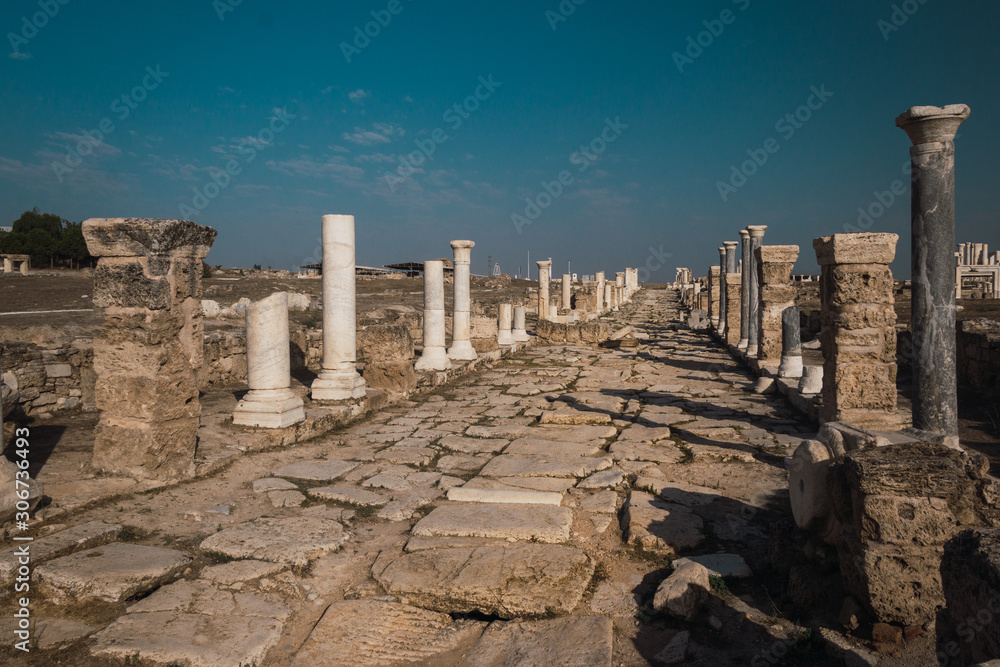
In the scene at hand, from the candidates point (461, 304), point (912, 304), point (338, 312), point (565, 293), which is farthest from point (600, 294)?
point (912, 304)

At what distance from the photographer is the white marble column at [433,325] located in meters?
11.7

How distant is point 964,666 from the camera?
2.11 meters

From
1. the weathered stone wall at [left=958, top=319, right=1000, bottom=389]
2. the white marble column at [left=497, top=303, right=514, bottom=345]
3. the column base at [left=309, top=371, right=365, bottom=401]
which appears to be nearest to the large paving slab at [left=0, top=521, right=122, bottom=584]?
the column base at [left=309, top=371, right=365, bottom=401]

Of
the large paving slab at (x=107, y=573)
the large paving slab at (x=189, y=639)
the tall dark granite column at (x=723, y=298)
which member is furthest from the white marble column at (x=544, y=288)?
the large paving slab at (x=189, y=639)

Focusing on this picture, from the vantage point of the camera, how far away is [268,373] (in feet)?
23.0

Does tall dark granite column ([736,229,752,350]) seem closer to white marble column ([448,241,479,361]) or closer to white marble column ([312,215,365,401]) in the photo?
white marble column ([448,241,479,361])

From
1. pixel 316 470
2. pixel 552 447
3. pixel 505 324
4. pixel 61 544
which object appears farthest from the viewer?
pixel 505 324

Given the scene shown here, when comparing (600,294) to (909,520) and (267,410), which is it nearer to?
(267,410)

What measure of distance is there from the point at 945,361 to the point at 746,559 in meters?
2.81

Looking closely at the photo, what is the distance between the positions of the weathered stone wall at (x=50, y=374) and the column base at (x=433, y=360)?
512 centimetres

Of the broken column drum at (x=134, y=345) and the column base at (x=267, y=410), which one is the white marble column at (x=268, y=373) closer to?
the column base at (x=267, y=410)

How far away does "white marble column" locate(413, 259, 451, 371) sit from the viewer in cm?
1168

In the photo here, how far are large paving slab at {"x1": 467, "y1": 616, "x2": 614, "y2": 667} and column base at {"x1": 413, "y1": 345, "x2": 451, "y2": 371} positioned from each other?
8385 millimetres

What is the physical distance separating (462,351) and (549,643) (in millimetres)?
10201
